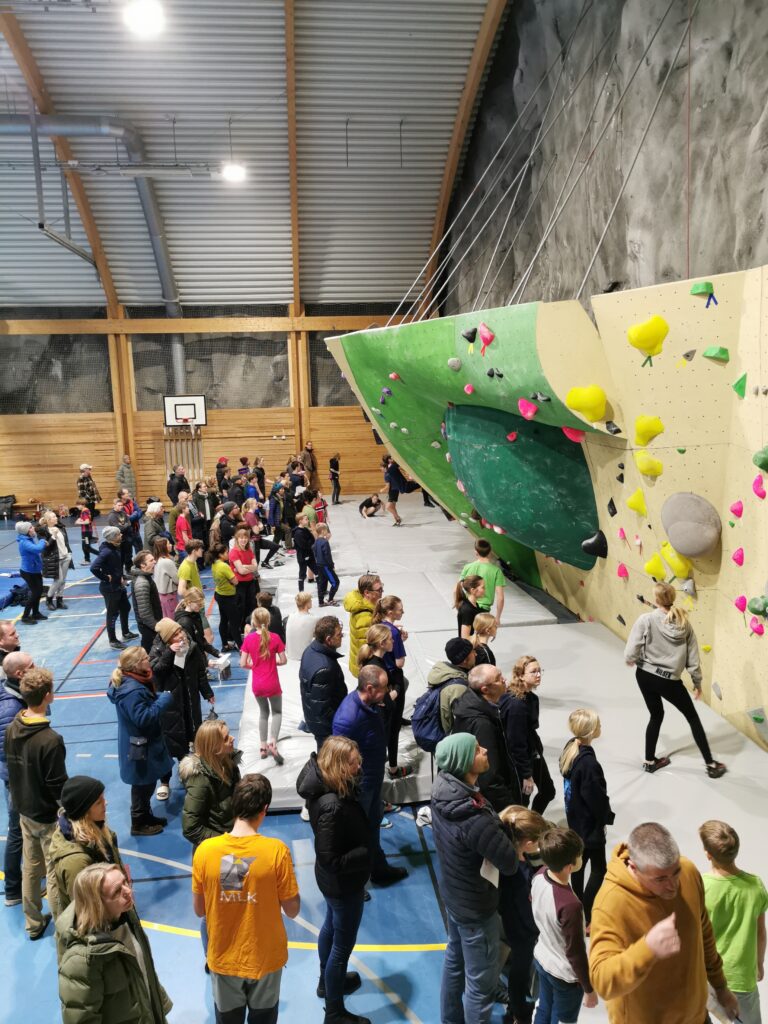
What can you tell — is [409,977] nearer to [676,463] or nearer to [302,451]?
[676,463]

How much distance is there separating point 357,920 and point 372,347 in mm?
6721

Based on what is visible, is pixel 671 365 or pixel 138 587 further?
pixel 138 587

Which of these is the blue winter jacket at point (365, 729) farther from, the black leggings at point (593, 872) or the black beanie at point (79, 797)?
the black beanie at point (79, 797)

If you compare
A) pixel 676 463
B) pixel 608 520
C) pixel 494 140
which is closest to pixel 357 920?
pixel 676 463

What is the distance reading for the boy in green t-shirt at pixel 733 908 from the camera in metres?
2.67

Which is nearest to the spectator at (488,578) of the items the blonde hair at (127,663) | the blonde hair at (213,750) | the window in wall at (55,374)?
the blonde hair at (127,663)

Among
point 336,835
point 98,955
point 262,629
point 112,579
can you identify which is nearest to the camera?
point 98,955

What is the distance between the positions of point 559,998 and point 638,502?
160 inches

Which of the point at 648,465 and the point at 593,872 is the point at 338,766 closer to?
the point at 593,872

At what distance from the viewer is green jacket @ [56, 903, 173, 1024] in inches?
94.0

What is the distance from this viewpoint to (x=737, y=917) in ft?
8.86

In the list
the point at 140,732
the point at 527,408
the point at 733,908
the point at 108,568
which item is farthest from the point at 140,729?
the point at 527,408

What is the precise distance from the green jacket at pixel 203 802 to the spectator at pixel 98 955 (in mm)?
852

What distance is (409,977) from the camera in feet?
12.2
